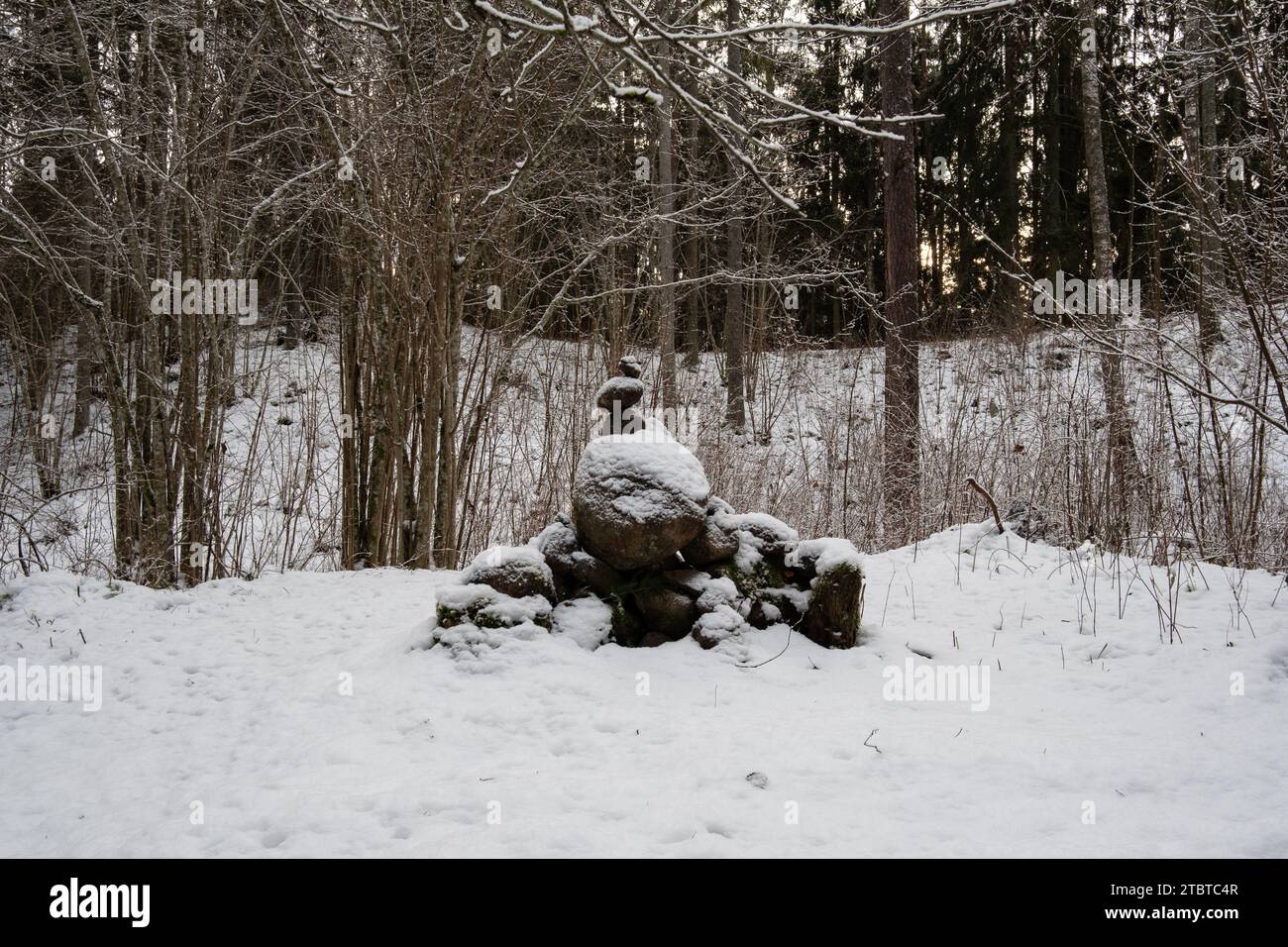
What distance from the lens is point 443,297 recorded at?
5578mm

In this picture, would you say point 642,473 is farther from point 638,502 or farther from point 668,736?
point 668,736

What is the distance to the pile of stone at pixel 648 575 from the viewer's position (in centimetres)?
369

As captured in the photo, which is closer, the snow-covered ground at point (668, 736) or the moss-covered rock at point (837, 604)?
the snow-covered ground at point (668, 736)

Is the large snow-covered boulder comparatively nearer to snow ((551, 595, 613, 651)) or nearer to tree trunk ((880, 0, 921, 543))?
snow ((551, 595, 613, 651))

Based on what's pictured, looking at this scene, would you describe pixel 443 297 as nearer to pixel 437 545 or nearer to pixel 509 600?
pixel 437 545

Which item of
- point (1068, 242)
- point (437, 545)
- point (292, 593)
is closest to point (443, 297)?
point (437, 545)

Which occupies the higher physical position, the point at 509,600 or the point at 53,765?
the point at 509,600

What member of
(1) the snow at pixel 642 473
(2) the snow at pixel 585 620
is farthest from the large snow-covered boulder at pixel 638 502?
(2) the snow at pixel 585 620

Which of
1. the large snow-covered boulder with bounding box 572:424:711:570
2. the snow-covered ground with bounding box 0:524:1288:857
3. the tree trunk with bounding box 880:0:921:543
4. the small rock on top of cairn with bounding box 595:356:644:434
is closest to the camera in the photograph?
the snow-covered ground with bounding box 0:524:1288:857

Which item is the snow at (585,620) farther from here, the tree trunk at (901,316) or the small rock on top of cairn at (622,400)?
the tree trunk at (901,316)

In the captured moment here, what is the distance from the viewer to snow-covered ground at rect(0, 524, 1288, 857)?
85.8 inches

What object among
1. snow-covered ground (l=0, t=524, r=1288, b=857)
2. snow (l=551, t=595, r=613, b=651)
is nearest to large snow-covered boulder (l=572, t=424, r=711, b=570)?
snow (l=551, t=595, r=613, b=651)

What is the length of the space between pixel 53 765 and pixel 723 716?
2609 millimetres

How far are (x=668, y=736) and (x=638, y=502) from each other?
122 cm
